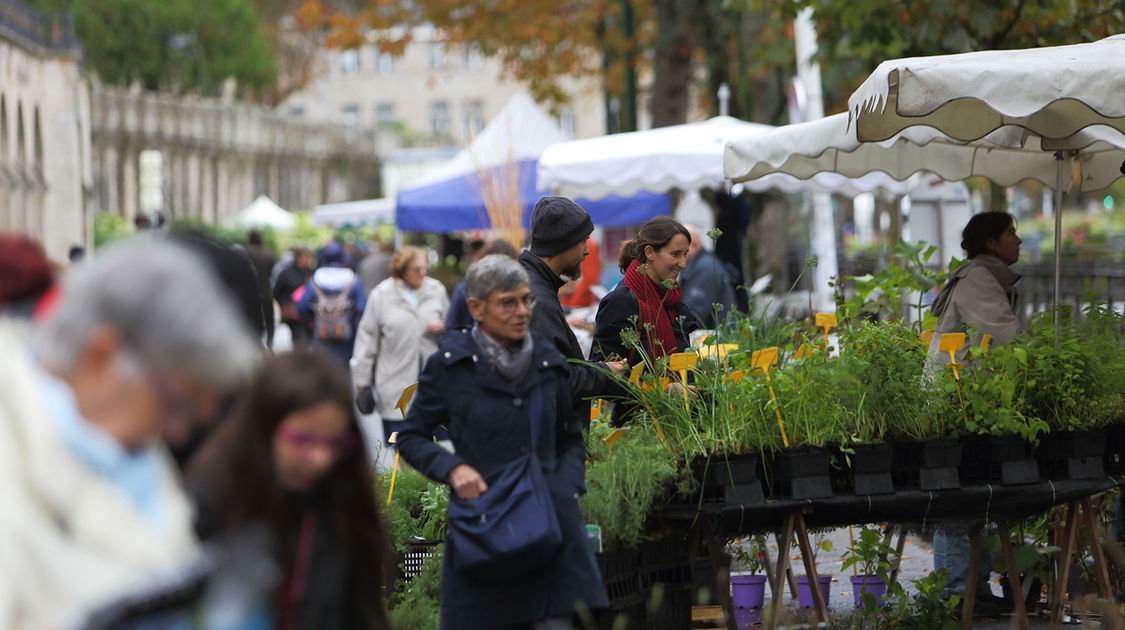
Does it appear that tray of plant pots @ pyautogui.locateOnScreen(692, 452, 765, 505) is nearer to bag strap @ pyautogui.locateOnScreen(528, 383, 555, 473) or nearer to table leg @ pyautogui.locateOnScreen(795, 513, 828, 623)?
table leg @ pyautogui.locateOnScreen(795, 513, 828, 623)

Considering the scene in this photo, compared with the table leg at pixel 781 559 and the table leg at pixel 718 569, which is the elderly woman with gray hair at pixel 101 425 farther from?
the table leg at pixel 781 559

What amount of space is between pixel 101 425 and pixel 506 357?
1997 mm

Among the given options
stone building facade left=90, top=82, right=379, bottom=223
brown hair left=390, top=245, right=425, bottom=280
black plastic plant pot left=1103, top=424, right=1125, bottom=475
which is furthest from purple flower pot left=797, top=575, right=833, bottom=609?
stone building facade left=90, top=82, right=379, bottom=223

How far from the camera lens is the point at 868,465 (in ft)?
Result: 18.2

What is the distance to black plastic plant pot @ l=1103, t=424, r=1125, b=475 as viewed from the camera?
6.09 meters

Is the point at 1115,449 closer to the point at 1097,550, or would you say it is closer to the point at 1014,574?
the point at 1097,550

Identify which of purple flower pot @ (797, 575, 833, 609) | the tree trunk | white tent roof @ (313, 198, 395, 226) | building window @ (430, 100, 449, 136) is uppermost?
building window @ (430, 100, 449, 136)

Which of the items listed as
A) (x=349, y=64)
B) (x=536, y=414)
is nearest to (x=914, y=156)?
(x=536, y=414)

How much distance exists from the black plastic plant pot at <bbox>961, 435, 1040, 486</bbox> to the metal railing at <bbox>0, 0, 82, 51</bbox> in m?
26.7

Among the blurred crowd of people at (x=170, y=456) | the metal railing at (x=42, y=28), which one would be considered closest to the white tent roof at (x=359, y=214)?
the metal railing at (x=42, y=28)

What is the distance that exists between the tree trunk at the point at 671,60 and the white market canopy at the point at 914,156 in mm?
10729

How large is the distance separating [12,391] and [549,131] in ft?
53.7

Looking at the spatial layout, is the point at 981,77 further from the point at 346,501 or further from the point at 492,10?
the point at 492,10

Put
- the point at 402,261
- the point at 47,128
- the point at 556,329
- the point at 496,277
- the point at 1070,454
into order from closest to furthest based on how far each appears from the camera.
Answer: the point at 496,277, the point at 556,329, the point at 1070,454, the point at 402,261, the point at 47,128
